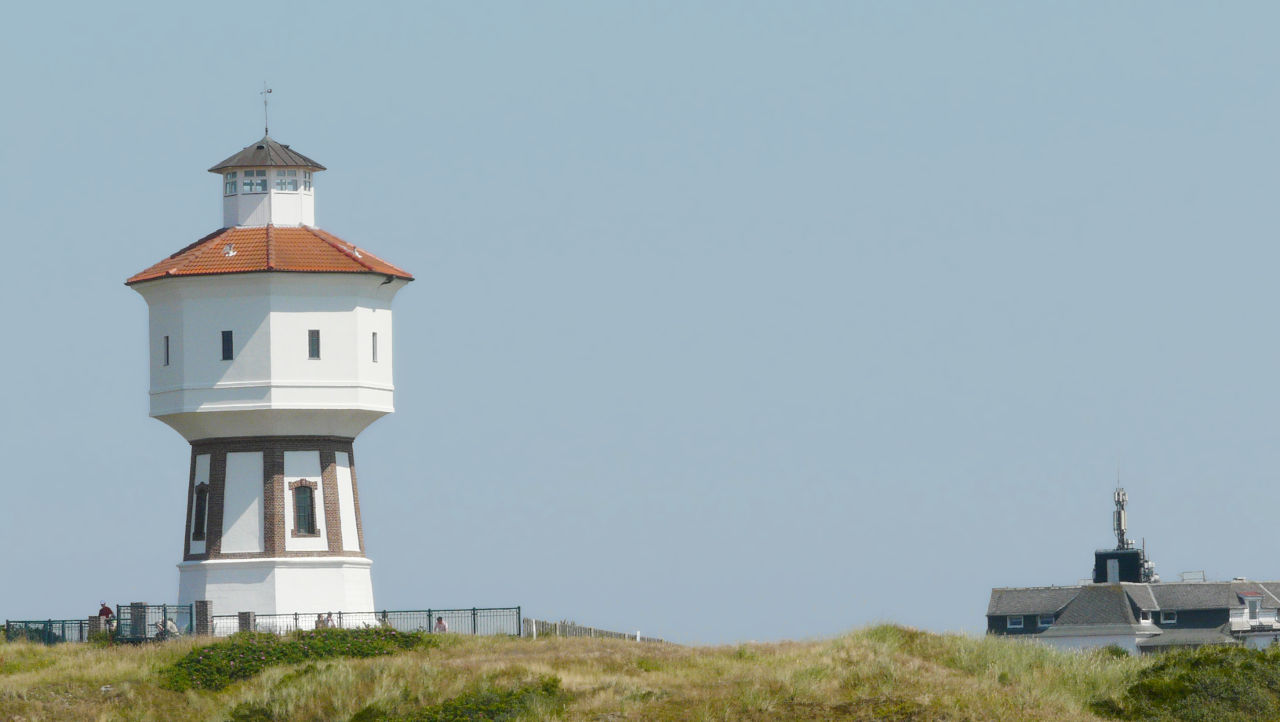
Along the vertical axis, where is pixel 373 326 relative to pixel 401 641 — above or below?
above

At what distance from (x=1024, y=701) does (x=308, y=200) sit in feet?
102

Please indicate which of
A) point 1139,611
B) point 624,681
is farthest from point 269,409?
point 1139,611

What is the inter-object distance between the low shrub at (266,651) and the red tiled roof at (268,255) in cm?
1183

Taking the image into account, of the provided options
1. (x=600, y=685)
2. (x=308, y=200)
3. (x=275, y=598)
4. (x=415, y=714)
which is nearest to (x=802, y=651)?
(x=600, y=685)

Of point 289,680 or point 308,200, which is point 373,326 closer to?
point 308,200

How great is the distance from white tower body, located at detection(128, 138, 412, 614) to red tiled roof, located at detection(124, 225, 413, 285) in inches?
2.8

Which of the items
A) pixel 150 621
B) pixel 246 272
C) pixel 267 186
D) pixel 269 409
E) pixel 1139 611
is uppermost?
pixel 267 186

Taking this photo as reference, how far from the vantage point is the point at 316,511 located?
66750mm

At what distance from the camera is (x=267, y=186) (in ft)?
228

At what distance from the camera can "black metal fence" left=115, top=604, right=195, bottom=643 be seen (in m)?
64.5

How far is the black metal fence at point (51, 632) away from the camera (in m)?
66.2

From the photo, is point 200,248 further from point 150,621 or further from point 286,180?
point 150,621

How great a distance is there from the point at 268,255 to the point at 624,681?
70.5 feet

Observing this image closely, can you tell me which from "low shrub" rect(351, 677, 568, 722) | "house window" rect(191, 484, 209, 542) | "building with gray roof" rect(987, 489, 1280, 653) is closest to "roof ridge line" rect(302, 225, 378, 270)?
"house window" rect(191, 484, 209, 542)
